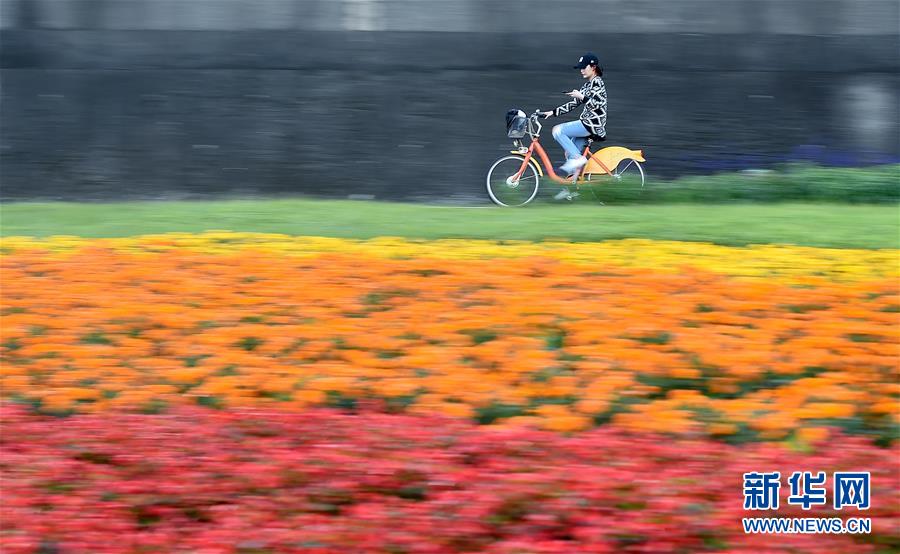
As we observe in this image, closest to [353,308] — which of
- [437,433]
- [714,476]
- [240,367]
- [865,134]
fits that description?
[240,367]

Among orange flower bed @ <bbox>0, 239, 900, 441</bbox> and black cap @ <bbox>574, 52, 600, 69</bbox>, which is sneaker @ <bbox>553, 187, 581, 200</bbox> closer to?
black cap @ <bbox>574, 52, 600, 69</bbox>

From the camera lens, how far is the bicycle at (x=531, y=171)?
11781 millimetres

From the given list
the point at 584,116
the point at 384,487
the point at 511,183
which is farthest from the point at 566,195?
the point at 384,487

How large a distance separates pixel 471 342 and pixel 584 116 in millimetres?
6269

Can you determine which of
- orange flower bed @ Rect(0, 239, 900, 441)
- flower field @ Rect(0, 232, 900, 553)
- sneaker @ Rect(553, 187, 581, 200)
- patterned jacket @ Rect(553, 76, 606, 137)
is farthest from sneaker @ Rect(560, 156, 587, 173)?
orange flower bed @ Rect(0, 239, 900, 441)

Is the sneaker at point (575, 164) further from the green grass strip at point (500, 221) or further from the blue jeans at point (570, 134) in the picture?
the green grass strip at point (500, 221)

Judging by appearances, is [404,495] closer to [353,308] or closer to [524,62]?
[353,308]

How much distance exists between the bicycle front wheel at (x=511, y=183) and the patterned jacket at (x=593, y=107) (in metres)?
0.72

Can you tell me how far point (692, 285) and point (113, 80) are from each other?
28.0 ft

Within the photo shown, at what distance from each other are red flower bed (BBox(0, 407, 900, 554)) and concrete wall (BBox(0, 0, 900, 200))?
806cm

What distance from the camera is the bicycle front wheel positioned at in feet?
38.8

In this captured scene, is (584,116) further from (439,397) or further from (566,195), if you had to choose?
(439,397)

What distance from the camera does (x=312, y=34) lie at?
12867mm

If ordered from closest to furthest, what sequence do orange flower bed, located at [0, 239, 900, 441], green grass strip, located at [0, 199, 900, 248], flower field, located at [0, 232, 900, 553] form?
flower field, located at [0, 232, 900, 553]
orange flower bed, located at [0, 239, 900, 441]
green grass strip, located at [0, 199, 900, 248]
